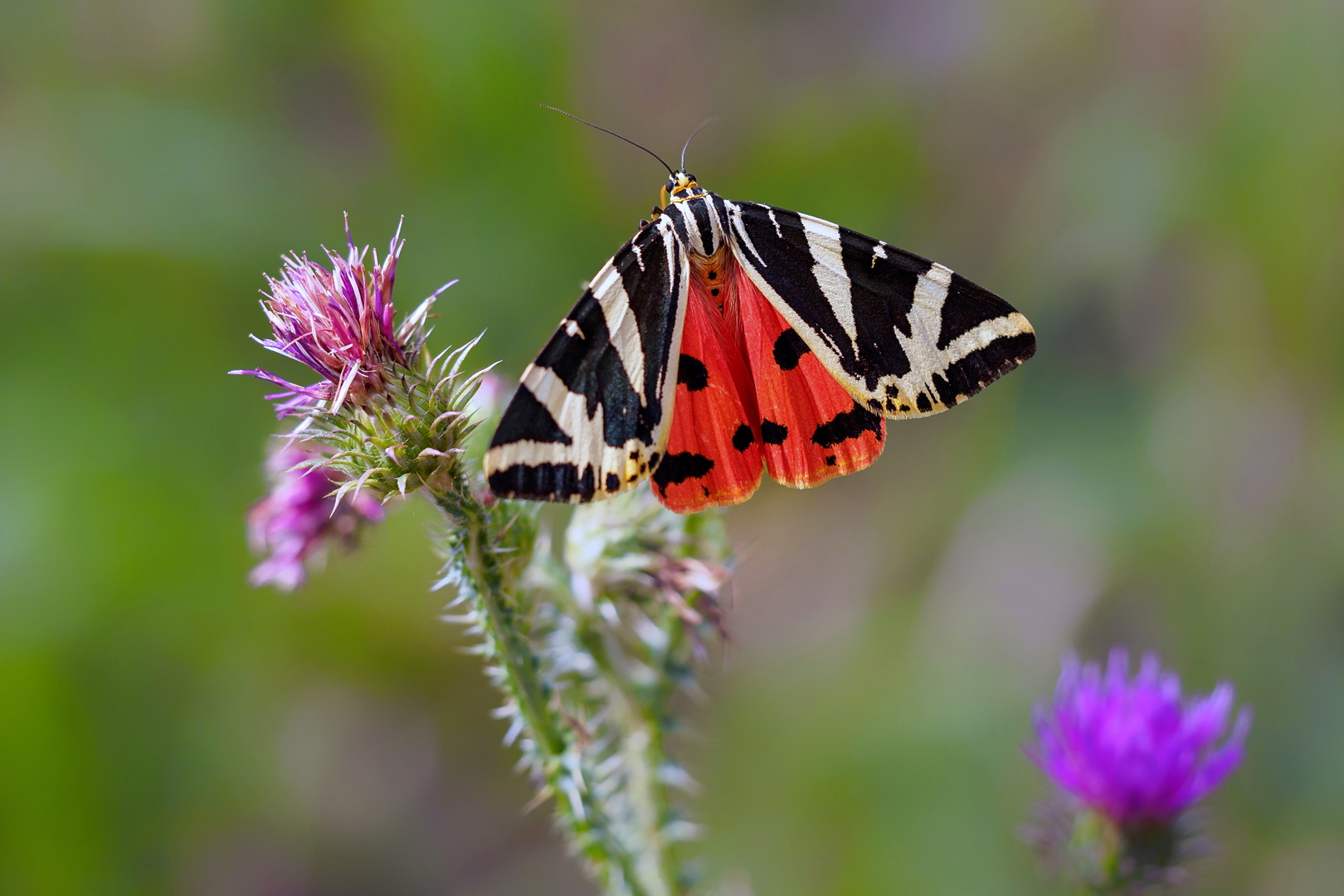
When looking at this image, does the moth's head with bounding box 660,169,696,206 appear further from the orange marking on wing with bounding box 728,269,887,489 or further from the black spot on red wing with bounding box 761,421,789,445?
the black spot on red wing with bounding box 761,421,789,445

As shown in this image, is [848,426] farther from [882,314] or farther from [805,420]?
[882,314]

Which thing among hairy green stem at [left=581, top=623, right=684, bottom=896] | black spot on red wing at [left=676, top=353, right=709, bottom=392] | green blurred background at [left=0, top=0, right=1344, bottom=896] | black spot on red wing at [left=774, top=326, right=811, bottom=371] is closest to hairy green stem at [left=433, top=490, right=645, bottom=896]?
hairy green stem at [left=581, top=623, right=684, bottom=896]

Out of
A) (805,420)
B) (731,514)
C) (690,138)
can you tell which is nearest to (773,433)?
(805,420)

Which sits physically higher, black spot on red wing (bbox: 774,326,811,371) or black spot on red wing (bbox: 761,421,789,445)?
black spot on red wing (bbox: 774,326,811,371)

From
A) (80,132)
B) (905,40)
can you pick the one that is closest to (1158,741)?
(905,40)

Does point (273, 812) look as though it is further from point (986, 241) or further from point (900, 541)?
point (986, 241)

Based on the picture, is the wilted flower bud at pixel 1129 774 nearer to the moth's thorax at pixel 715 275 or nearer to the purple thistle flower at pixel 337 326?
the moth's thorax at pixel 715 275

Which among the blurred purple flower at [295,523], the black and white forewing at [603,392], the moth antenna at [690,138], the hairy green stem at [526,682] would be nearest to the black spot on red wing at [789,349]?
the black and white forewing at [603,392]
